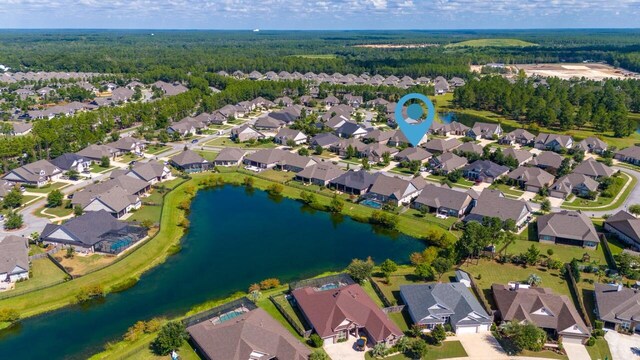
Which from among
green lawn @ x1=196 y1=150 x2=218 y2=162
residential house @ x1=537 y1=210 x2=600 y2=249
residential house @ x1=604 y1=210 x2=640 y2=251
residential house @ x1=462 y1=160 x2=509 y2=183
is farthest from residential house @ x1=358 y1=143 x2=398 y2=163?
residential house @ x1=604 y1=210 x2=640 y2=251

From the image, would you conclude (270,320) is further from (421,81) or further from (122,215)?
(421,81)

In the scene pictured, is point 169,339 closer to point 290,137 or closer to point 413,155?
point 413,155

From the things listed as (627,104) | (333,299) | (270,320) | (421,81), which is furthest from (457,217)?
(421,81)

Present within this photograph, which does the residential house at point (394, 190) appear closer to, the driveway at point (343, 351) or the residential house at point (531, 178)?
the residential house at point (531, 178)

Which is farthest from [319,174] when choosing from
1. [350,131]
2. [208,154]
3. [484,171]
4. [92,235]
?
[92,235]

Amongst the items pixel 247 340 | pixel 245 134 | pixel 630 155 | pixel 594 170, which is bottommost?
pixel 247 340

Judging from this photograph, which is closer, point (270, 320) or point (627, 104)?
point (270, 320)
